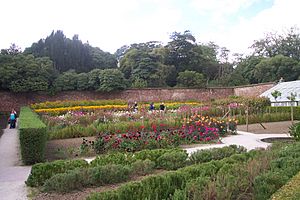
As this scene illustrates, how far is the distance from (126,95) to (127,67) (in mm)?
7530

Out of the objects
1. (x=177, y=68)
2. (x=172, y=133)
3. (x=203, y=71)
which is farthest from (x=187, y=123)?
(x=203, y=71)

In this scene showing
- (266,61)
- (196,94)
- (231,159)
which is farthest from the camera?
(266,61)

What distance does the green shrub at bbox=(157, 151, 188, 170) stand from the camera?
5930 millimetres

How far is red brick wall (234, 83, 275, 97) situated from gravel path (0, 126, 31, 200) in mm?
22649

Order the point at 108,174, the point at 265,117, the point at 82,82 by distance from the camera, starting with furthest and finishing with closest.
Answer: the point at 82,82, the point at 265,117, the point at 108,174

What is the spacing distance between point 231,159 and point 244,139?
227 inches

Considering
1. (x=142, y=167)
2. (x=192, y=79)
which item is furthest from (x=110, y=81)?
(x=142, y=167)

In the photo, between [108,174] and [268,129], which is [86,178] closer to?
[108,174]

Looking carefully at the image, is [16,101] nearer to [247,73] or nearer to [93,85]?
[93,85]

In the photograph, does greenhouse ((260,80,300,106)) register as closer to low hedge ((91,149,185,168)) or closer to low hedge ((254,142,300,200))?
low hedge ((91,149,185,168))

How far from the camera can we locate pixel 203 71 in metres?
40.8

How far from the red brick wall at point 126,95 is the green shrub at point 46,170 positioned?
918 inches

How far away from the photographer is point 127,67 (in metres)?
35.8

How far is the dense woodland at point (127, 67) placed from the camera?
26.4 meters
